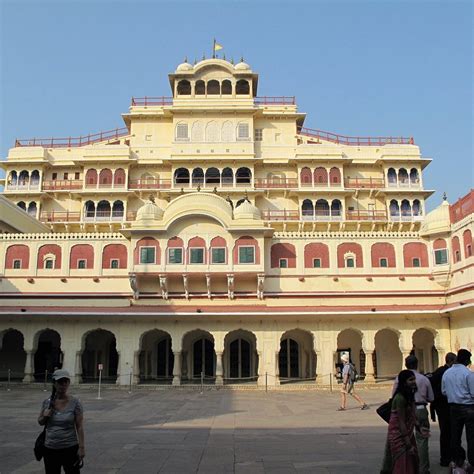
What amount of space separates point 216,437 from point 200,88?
3938 cm

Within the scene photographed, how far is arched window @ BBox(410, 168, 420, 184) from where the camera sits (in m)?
45.8

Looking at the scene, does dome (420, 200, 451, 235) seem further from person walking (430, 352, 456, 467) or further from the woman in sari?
the woman in sari

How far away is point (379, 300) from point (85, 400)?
1820 cm

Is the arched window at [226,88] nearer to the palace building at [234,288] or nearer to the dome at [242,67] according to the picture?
the dome at [242,67]

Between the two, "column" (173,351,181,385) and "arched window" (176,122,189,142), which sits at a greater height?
"arched window" (176,122,189,142)

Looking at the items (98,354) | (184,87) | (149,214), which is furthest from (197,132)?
(98,354)

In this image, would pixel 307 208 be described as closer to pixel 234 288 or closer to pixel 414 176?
pixel 414 176

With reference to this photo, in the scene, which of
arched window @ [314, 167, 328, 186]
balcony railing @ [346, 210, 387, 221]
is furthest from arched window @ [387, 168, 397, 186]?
arched window @ [314, 167, 328, 186]

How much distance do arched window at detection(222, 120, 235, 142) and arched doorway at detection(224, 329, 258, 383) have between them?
57.5 feet

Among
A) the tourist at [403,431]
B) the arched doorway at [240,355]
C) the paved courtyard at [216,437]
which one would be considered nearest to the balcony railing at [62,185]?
the arched doorway at [240,355]

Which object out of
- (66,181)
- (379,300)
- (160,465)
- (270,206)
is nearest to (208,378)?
(379,300)

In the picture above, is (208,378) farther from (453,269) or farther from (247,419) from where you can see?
(247,419)

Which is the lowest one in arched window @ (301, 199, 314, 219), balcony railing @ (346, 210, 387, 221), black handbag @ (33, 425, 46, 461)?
black handbag @ (33, 425, 46, 461)

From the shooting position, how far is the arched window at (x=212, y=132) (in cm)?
4606
